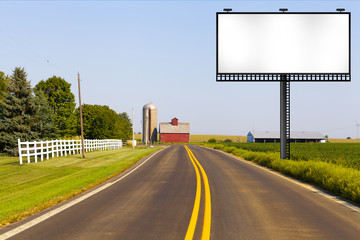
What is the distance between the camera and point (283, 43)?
23.2 m

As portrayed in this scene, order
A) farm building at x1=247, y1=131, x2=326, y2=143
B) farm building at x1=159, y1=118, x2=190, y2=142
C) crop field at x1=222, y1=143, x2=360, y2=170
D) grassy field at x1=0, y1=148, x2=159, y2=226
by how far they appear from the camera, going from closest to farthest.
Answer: grassy field at x1=0, y1=148, x2=159, y2=226
crop field at x1=222, y1=143, x2=360, y2=170
farm building at x1=159, y1=118, x2=190, y2=142
farm building at x1=247, y1=131, x2=326, y2=143

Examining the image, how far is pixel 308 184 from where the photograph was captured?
1390cm

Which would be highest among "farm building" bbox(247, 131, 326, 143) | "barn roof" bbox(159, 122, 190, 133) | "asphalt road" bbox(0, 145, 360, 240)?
"barn roof" bbox(159, 122, 190, 133)

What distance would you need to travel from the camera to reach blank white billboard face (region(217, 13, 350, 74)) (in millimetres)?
22781

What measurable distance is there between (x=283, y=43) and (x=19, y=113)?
33000 millimetres

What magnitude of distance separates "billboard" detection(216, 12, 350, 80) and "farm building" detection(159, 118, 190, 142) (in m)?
105

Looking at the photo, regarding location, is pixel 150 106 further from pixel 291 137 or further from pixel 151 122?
pixel 291 137

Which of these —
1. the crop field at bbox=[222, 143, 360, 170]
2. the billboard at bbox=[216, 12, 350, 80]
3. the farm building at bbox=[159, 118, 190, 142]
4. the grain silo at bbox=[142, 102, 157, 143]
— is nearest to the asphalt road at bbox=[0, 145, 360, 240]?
the crop field at bbox=[222, 143, 360, 170]

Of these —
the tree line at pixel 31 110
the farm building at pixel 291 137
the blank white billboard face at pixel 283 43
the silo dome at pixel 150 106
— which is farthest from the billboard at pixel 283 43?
the farm building at pixel 291 137

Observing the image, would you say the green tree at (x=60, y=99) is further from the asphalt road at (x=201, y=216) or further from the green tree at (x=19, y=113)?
the asphalt road at (x=201, y=216)

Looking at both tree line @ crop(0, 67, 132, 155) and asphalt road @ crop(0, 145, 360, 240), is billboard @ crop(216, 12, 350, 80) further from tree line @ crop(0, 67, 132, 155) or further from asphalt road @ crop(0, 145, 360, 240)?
tree line @ crop(0, 67, 132, 155)

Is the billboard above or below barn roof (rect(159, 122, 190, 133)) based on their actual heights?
above

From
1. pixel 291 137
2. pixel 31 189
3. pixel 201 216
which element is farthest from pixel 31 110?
pixel 291 137

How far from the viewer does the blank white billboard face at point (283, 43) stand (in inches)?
897
